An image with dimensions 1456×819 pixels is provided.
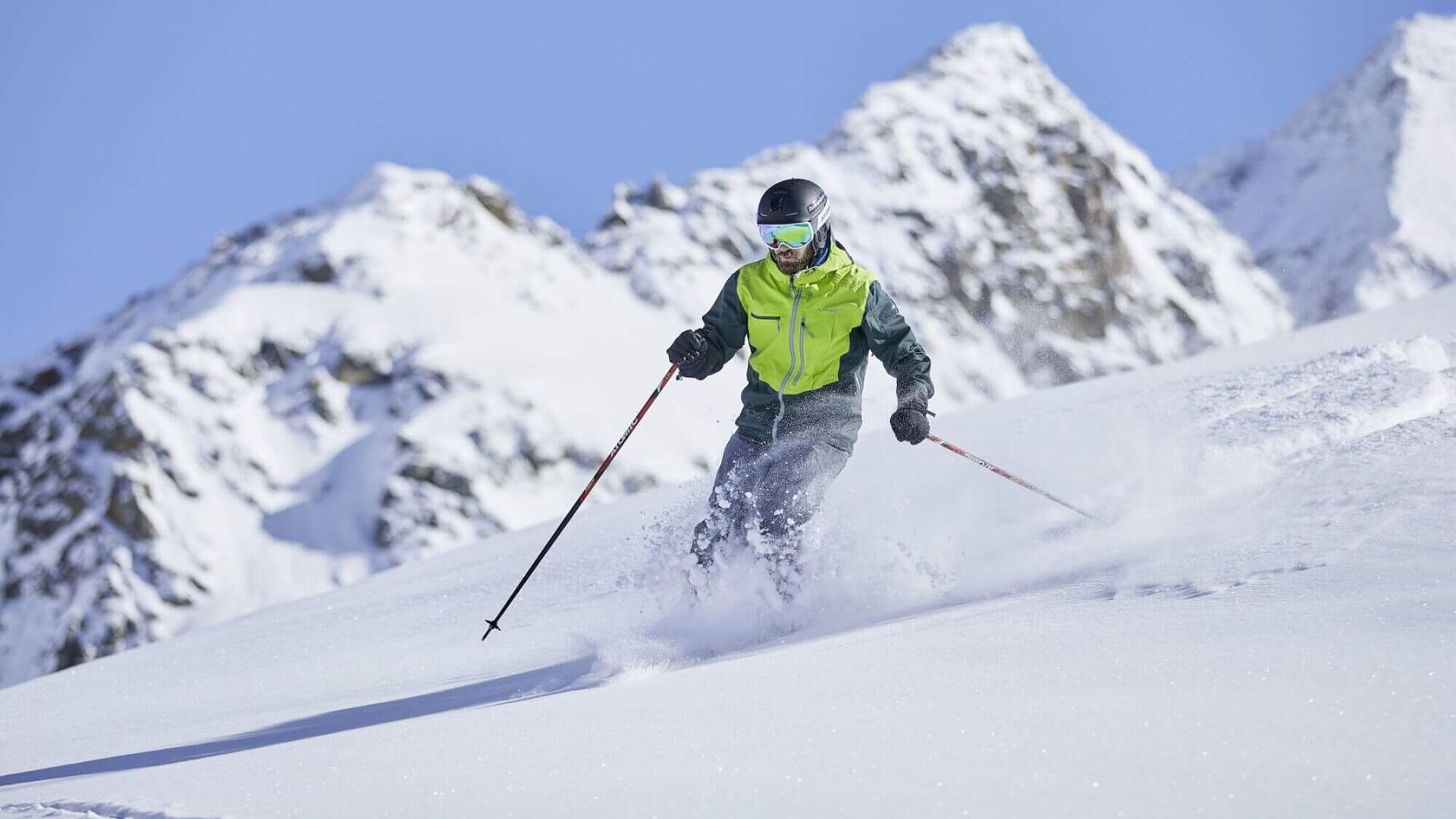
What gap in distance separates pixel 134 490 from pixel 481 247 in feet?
95.0

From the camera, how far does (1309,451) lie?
5387 millimetres

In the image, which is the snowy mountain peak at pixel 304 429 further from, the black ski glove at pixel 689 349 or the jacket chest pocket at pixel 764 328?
the jacket chest pocket at pixel 764 328

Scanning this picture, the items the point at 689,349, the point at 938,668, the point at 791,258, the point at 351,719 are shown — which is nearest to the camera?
the point at 938,668

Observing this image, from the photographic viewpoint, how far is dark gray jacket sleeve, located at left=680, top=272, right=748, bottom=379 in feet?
18.7

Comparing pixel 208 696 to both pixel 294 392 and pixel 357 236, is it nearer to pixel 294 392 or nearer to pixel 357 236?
pixel 294 392

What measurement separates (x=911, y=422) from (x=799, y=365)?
547mm

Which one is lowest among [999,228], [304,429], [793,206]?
[793,206]

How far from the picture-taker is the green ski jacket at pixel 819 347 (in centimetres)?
545

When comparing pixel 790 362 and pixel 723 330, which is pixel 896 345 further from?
pixel 723 330

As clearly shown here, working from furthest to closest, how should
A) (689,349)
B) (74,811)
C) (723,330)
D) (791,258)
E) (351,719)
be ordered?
(723,330) < (689,349) < (791,258) < (351,719) < (74,811)

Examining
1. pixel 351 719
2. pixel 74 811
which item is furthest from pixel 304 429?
pixel 74 811

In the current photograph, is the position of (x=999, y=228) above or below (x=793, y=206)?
above

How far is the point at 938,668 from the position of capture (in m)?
3.51

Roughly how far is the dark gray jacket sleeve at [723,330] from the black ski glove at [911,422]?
790 millimetres
